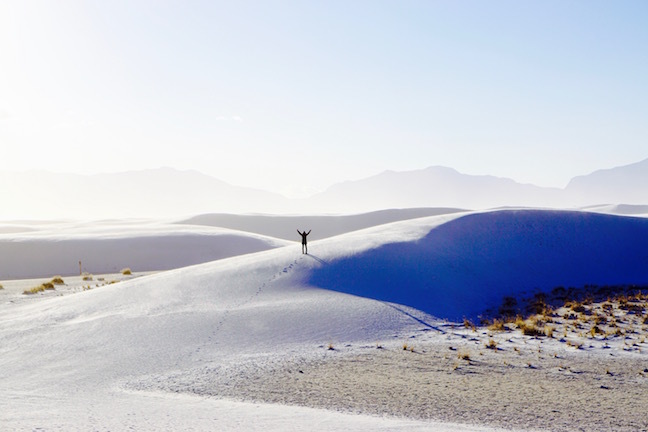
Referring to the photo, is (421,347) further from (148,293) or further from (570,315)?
(148,293)

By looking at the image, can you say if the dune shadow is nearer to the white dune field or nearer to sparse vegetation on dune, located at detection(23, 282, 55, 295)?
the white dune field

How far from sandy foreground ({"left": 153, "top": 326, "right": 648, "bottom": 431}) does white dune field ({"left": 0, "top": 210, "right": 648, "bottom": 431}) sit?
0.09 m

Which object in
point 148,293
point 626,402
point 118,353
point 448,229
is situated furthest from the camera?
point 448,229

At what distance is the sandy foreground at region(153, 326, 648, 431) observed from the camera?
25.2 ft

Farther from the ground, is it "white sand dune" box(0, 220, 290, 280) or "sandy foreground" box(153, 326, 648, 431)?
"white sand dune" box(0, 220, 290, 280)

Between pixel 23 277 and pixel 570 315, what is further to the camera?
pixel 23 277

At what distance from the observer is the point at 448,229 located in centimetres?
2283

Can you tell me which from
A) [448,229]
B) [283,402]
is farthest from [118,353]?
[448,229]

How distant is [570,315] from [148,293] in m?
12.1

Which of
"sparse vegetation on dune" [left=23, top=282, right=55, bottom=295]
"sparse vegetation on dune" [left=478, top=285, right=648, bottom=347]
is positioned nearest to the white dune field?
"sparse vegetation on dune" [left=478, top=285, right=648, bottom=347]

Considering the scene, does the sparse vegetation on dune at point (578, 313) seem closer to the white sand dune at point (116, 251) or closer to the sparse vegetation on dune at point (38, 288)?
the sparse vegetation on dune at point (38, 288)

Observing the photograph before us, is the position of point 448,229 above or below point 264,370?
above

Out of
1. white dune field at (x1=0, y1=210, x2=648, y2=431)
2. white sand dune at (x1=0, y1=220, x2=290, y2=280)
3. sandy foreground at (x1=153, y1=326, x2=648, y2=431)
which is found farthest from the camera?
white sand dune at (x1=0, y1=220, x2=290, y2=280)

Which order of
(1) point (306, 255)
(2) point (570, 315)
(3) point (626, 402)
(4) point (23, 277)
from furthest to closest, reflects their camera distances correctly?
(4) point (23, 277) < (1) point (306, 255) < (2) point (570, 315) < (3) point (626, 402)
